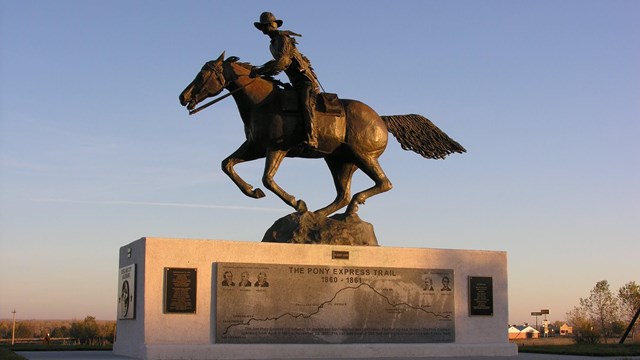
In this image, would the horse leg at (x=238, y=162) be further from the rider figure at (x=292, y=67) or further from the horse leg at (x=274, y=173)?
the rider figure at (x=292, y=67)

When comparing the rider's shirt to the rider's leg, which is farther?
the rider's shirt

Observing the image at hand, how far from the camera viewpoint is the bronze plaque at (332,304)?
535 inches

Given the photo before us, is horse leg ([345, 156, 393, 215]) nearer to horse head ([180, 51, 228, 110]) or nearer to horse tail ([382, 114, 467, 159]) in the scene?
horse tail ([382, 114, 467, 159])

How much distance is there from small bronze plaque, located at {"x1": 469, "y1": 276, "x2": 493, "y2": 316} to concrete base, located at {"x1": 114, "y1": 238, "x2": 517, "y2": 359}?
0.30 feet

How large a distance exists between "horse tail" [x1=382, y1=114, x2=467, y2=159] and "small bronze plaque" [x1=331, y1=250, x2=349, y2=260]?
3.00 meters

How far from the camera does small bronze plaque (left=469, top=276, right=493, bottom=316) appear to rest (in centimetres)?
1552

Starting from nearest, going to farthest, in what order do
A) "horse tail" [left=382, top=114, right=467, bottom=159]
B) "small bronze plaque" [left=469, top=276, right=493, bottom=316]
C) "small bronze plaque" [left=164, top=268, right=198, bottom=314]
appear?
1. "small bronze plaque" [left=164, top=268, right=198, bottom=314]
2. "small bronze plaque" [left=469, top=276, right=493, bottom=316]
3. "horse tail" [left=382, top=114, right=467, bottom=159]

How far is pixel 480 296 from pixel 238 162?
17.0 ft

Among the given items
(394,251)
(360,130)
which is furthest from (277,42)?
(394,251)

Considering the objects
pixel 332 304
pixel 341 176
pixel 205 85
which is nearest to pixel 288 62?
pixel 205 85

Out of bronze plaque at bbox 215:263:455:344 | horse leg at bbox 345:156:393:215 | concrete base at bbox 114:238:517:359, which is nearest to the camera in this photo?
concrete base at bbox 114:238:517:359

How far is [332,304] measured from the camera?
560 inches

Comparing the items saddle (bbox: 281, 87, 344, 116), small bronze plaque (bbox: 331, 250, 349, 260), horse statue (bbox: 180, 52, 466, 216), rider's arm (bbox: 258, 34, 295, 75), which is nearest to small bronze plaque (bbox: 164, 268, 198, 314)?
horse statue (bbox: 180, 52, 466, 216)

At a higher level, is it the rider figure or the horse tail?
the rider figure
